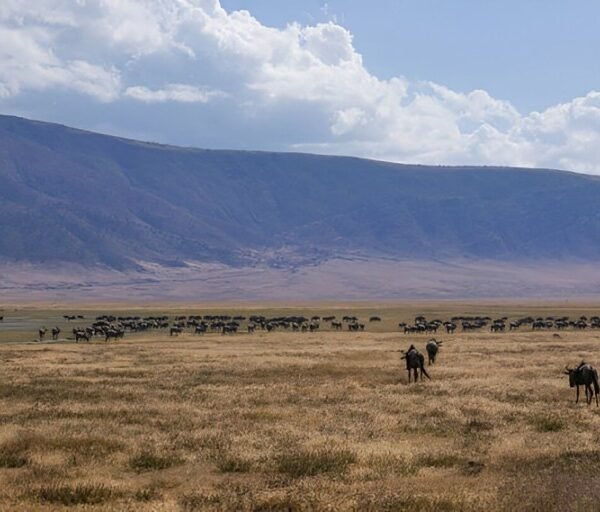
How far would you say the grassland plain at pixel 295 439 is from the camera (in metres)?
12.2

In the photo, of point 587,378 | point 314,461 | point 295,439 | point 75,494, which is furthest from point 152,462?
point 587,378

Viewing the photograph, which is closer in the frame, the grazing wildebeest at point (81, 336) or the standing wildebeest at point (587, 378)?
the standing wildebeest at point (587, 378)

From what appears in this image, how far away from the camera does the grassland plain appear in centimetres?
1220

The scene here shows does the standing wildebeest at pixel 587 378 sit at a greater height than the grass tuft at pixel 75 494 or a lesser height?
greater

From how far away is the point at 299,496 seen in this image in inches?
476

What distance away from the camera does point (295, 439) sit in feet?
55.0

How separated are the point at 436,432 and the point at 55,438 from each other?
7.76 meters

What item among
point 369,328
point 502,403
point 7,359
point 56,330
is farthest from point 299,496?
point 369,328

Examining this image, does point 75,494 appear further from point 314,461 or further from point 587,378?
point 587,378

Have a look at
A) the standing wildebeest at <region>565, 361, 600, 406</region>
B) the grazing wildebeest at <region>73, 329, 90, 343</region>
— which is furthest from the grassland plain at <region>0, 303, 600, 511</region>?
the grazing wildebeest at <region>73, 329, 90, 343</region>

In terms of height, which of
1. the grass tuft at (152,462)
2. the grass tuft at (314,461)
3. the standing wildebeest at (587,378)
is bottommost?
the grass tuft at (152,462)

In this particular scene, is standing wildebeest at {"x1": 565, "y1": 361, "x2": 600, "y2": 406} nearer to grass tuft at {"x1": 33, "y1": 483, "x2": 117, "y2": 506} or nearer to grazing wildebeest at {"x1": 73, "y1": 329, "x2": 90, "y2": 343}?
grass tuft at {"x1": 33, "y1": 483, "x2": 117, "y2": 506}

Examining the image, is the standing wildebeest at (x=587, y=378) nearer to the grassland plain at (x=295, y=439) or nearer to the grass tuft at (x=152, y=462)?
the grassland plain at (x=295, y=439)

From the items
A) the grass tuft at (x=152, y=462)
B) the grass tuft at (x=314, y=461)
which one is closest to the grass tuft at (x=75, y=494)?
the grass tuft at (x=152, y=462)
